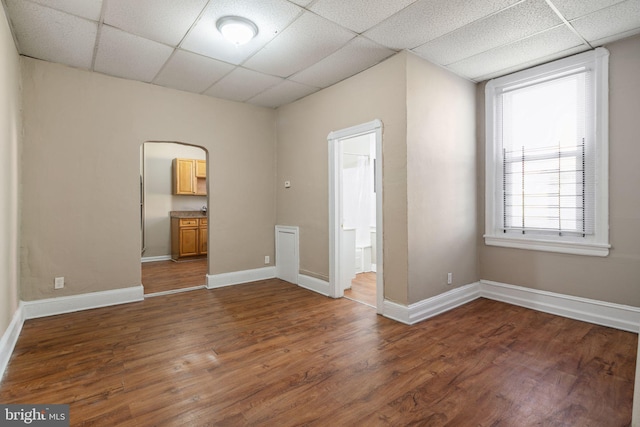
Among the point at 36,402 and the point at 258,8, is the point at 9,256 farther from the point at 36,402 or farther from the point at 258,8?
the point at 258,8

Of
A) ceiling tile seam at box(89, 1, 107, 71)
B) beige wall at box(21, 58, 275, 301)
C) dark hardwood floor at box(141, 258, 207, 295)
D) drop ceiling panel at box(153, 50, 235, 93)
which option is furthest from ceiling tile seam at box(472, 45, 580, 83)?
dark hardwood floor at box(141, 258, 207, 295)

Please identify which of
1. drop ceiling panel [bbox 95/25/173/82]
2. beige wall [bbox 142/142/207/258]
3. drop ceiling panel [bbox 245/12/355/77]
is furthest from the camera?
beige wall [bbox 142/142/207/258]

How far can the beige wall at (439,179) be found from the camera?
313 centimetres

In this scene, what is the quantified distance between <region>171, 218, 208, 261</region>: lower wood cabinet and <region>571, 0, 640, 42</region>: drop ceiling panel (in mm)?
6664

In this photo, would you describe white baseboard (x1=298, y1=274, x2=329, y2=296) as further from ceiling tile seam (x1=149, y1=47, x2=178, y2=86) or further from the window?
ceiling tile seam (x1=149, y1=47, x2=178, y2=86)

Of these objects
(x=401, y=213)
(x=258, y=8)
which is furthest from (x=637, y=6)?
(x=258, y=8)

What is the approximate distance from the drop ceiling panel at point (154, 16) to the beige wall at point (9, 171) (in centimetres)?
78

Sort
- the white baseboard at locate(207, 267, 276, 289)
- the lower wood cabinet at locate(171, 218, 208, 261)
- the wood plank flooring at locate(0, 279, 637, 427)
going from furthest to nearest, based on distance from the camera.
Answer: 1. the lower wood cabinet at locate(171, 218, 208, 261)
2. the white baseboard at locate(207, 267, 276, 289)
3. the wood plank flooring at locate(0, 279, 637, 427)

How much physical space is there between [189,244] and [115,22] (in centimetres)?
483

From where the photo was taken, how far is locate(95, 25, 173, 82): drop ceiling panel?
2.84 meters

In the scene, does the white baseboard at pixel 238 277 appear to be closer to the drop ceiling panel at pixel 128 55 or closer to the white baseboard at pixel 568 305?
the drop ceiling panel at pixel 128 55

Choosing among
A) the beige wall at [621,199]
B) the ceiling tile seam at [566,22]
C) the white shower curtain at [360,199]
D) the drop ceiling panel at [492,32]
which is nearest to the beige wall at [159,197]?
the white shower curtain at [360,199]

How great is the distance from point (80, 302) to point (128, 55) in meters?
2.70

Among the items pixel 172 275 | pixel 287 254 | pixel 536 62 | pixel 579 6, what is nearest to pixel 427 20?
pixel 579 6
